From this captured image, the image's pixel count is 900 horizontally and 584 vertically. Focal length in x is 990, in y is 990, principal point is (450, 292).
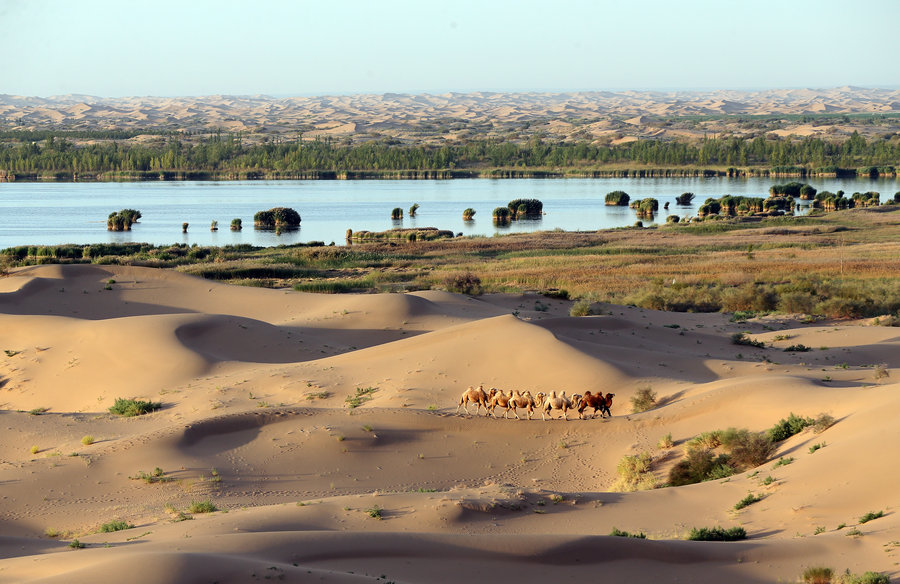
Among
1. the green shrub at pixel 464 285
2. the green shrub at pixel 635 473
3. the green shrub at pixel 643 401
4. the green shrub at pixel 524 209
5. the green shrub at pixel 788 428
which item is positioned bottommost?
the green shrub at pixel 524 209

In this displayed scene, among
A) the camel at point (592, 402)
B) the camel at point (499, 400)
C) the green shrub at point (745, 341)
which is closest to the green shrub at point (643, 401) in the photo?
the camel at point (592, 402)

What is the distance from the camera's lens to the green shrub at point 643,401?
758 inches

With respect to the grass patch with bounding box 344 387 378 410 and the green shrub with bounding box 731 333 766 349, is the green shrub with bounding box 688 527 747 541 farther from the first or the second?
the green shrub with bounding box 731 333 766 349

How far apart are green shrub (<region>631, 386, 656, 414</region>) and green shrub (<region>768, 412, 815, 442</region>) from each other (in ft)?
10.9

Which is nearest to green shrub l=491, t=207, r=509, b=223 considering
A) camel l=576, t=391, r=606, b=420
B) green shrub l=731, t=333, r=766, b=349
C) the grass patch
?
green shrub l=731, t=333, r=766, b=349

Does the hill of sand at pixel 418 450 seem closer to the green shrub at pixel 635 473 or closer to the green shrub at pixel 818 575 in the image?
the green shrub at pixel 635 473

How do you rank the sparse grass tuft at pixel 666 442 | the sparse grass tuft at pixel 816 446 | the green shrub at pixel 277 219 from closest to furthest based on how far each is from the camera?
the sparse grass tuft at pixel 816 446 → the sparse grass tuft at pixel 666 442 → the green shrub at pixel 277 219

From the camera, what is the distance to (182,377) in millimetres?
24250

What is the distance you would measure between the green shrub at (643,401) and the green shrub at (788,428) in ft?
10.9

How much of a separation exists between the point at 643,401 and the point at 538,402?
89.2 inches

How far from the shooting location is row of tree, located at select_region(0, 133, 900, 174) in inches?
5906

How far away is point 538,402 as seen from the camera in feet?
60.8

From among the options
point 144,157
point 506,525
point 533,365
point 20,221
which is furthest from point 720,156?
point 506,525

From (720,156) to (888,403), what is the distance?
146834 mm
